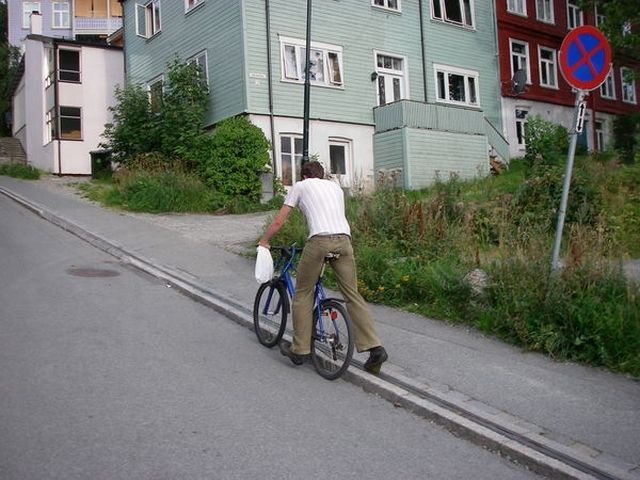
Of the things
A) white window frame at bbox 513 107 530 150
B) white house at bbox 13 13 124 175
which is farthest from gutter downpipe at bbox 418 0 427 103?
white house at bbox 13 13 124 175

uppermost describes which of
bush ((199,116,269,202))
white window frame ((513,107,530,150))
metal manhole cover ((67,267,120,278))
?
white window frame ((513,107,530,150))

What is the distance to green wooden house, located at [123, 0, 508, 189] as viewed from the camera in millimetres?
19484

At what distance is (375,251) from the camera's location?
28.3 ft

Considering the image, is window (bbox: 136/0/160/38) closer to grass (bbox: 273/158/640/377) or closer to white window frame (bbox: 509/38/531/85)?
white window frame (bbox: 509/38/531/85)

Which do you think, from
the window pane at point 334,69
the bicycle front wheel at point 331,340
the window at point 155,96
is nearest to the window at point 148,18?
the window at point 155,96

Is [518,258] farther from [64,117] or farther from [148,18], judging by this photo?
[64,117]

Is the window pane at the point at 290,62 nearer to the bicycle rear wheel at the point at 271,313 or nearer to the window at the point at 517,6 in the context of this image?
the window at the point at 517,6

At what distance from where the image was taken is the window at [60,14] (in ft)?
157

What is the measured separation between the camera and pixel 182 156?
18.9m

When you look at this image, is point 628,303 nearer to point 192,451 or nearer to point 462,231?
point 462,231

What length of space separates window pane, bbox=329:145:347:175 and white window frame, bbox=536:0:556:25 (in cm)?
1358

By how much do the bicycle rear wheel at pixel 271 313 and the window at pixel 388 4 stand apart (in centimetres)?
1803

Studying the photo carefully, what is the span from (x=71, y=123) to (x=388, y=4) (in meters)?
14.9

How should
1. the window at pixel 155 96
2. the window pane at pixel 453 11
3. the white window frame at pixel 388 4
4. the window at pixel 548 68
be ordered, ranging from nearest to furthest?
1. the window at pixel 155 96
2. the white window frame at pixel 388 4
3. the window pane at pixel 453 11
4. the window at pixel 548 68
